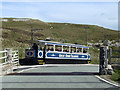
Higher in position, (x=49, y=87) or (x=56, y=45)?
(x=56, y=45)

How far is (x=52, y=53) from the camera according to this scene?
83.0 ft

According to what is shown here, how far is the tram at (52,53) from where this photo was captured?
24.6m

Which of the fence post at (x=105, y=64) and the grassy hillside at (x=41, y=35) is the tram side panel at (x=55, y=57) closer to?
the grassy hillside at (x=41, y=35)

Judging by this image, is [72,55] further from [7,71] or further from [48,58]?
[7,71]

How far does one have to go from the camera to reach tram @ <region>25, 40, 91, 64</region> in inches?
968

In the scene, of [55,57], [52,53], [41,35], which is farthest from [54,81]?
[41,35]

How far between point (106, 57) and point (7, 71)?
6.25m

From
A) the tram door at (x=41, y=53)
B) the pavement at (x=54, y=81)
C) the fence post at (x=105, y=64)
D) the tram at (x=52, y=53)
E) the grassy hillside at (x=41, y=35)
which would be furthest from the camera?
the grassy hillside at (x=41, y=35)

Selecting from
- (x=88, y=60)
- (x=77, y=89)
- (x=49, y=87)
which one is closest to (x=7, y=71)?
(x=49, y=87)

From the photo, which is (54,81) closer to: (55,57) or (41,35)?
(55,57)

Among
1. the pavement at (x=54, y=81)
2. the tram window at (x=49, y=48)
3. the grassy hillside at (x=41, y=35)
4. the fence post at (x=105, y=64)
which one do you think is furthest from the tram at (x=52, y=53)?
the fence post at (x=105, y=64)

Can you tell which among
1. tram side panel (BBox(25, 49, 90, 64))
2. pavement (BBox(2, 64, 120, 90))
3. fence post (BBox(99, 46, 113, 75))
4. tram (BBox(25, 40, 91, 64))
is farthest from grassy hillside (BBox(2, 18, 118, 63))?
fence post (BBox(99, 46, 113, 75))

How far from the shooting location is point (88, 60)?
97.3ft

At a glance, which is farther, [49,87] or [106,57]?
[106,57]
